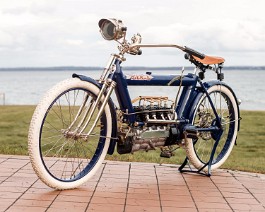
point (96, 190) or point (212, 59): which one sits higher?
point (212, 59)

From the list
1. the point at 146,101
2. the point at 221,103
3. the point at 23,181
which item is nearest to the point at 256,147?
the point at 221,103

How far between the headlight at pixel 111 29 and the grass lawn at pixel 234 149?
191cm

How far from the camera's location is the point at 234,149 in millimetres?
8922

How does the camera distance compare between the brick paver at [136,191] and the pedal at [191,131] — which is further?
the pedal at [191,131]

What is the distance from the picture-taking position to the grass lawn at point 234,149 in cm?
670

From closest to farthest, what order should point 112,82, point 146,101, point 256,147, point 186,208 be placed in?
point 186,208, point 112,82, point 146,101, point 256,147

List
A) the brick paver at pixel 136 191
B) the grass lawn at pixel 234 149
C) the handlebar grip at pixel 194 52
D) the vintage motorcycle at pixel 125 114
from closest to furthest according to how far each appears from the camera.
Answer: the brick paver at pixel 136 191
the vintage motorcycle at pixel 125 114
the handlebar grip at pixel 194 52
the grass lawn at pixel 234 149

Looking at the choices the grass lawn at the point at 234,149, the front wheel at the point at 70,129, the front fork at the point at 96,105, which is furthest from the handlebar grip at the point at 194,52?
the grass lawn at the point at 234,149

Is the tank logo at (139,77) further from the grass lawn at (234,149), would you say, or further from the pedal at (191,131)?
the grass lawn at (234,149)

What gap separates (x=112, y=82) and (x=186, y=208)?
4.18 ft

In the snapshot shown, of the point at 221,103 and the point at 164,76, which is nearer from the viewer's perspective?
the point at 164,76

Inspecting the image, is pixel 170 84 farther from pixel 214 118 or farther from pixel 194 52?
pixel 214 118

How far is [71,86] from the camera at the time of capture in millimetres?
4797

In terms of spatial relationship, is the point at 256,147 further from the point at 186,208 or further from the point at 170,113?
the point at 186,208
